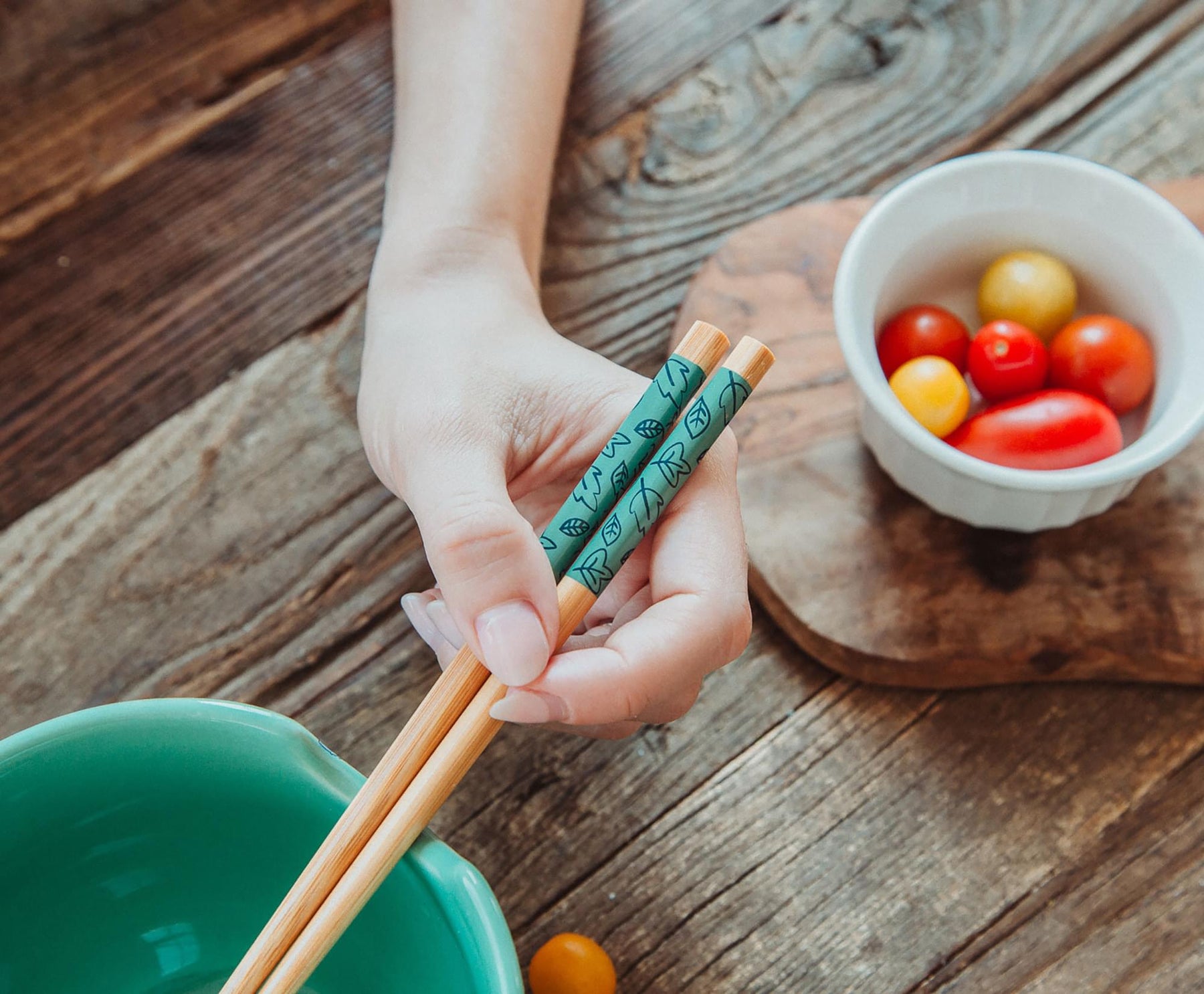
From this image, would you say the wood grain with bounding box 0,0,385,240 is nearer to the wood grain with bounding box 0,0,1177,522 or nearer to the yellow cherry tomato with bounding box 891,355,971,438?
the wood grain with bounding box 0,0,1177,522

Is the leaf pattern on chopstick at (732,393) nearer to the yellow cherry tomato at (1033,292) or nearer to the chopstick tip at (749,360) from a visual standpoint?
the chopstick tip at (749,360)

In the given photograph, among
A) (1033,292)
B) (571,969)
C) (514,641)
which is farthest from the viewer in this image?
(1033,292)

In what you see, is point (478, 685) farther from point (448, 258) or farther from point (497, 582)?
point (448, 258)

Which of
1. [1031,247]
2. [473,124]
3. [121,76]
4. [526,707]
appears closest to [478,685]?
[526,707]

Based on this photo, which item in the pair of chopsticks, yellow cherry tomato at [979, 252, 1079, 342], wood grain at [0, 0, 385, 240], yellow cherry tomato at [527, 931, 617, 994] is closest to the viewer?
the pair of chopsticks

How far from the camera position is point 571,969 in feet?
1.96

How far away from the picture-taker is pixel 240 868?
0.56 metres

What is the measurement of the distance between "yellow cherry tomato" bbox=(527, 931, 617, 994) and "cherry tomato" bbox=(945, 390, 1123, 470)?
1.28 feet

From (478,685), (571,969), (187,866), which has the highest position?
(478,685)

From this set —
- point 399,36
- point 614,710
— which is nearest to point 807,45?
point 399,36

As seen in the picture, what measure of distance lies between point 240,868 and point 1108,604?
0.56 meters

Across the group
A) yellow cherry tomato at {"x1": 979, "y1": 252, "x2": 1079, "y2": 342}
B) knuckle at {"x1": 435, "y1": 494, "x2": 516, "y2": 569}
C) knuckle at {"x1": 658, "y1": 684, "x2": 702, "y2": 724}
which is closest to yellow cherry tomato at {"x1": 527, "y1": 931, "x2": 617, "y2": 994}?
knuckle at {"x1": 658, "y1": 684, "x2": 702, "y2": 724}

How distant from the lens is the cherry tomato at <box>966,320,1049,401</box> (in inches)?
27.2

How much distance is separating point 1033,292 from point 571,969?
531mm
